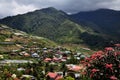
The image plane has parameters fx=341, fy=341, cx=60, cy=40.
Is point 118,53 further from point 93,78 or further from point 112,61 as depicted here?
point 93,78

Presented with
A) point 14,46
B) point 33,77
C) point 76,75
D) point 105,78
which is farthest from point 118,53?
point 14,46

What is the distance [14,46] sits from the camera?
161250mm

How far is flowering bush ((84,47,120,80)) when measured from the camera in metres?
19.2

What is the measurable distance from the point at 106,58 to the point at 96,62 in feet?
2.14

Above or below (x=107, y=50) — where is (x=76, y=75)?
below

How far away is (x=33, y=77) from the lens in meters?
29.4

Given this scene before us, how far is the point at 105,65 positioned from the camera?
64.2 feet

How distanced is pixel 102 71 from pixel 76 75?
6147 mm

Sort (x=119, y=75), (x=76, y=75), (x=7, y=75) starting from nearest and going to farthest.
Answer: (x=119, y=75) < (x=76, y=75) < (x=7, y=75)

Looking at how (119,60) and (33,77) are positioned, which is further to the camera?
(33,77)

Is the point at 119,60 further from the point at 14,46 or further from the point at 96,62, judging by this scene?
the point at 14,46

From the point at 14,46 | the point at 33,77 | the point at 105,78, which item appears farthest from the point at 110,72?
the point at 14,46

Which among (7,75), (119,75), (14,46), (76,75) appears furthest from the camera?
(14,46)

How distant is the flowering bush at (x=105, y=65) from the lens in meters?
19.2
